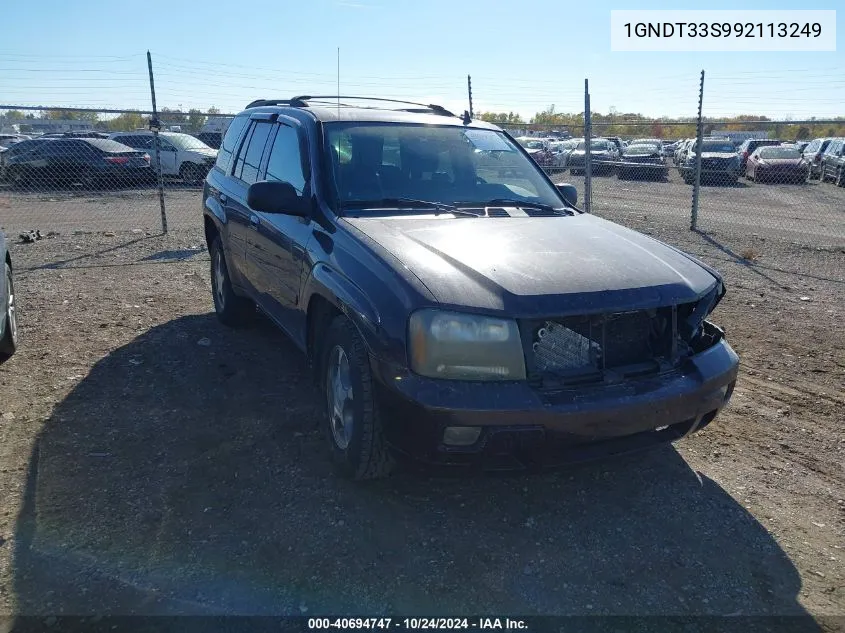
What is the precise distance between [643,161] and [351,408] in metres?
24.1

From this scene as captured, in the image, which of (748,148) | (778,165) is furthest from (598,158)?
(748,148)

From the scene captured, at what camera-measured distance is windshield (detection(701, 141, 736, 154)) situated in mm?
24844

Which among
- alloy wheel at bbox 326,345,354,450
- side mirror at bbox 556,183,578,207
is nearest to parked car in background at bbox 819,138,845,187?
side mirror at bbox 556,183,578,207

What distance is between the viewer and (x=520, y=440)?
2.84 meters

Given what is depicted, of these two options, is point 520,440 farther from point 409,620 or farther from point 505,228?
point 505,228

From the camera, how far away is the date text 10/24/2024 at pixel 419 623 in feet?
8.50

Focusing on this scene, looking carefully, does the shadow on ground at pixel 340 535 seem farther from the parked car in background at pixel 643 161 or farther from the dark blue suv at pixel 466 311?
the parked car in background at pixel 643 161

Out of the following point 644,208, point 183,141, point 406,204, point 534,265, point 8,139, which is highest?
point 8,139

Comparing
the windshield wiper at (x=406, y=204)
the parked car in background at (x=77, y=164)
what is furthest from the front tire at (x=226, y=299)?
the parked car in background at (x=77, y=164)

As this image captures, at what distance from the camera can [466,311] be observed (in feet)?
9.41

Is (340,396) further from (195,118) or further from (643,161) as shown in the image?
(643,161)

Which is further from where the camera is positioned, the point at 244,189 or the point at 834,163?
the point at 834,163

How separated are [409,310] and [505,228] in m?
1.13

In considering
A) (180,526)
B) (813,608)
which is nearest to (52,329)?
(180,526)
